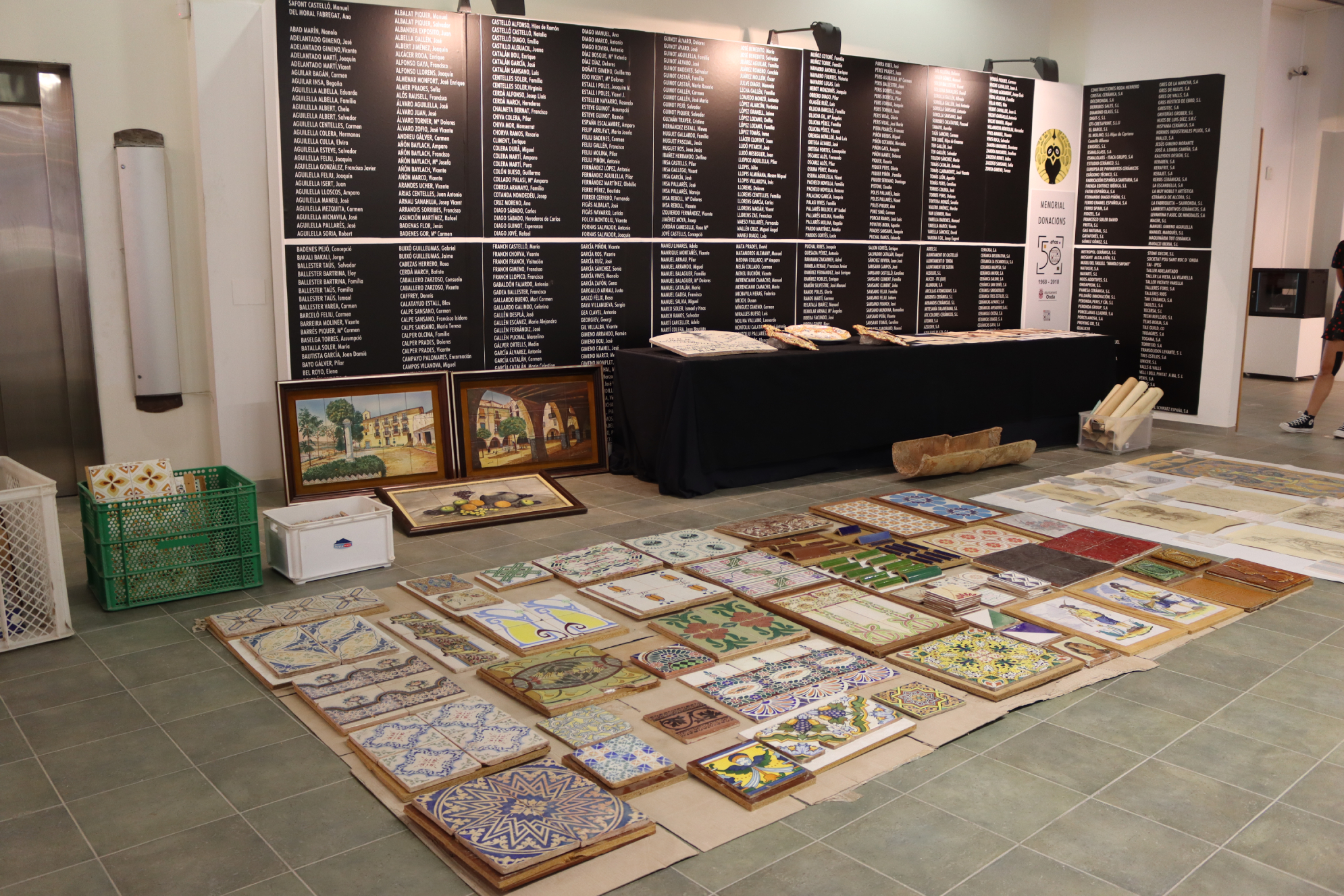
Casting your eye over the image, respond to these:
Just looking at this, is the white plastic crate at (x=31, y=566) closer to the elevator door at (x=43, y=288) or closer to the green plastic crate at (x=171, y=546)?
→ the green plastic crate at (x=171, y=546)

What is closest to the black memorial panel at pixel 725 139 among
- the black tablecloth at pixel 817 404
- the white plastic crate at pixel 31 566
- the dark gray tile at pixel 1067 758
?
the black tablecloth at pixel 817 404

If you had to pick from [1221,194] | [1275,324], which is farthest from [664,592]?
[1275,324]

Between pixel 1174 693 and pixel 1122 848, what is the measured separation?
1.07m

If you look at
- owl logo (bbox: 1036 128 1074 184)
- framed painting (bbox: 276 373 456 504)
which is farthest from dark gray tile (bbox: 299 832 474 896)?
owl logo (bbox: 1036 128 1074 184)

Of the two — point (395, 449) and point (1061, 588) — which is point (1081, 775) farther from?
point (395, 449)

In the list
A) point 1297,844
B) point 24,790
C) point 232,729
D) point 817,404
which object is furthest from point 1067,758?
point 817,404

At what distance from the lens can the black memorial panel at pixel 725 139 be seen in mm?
6789

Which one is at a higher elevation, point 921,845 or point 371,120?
point 371,120

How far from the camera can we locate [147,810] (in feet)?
8.91

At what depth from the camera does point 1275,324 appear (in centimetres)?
1136

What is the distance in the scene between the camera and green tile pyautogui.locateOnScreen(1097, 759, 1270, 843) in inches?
105

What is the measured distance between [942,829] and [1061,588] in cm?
203

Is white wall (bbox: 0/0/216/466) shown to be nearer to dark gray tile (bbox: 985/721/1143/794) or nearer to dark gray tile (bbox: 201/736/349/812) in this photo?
dark gray tile (bbox: 201/736/349/812)

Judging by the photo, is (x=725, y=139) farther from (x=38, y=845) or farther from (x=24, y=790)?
(x=38, y=845)
